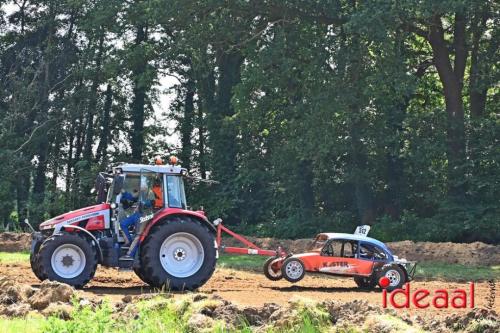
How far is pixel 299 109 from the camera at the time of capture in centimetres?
3072

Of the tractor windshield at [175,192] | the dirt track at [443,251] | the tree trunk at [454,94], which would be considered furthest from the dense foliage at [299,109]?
the tractor windshield at [175,192]

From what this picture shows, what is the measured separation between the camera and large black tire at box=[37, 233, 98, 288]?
14.9 m

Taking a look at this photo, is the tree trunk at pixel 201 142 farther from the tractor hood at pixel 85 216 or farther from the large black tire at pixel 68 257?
the large black tire at pixel 68 257

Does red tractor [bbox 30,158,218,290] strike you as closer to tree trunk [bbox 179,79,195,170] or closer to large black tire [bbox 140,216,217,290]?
large black tire [bbox 140,216,217,290]

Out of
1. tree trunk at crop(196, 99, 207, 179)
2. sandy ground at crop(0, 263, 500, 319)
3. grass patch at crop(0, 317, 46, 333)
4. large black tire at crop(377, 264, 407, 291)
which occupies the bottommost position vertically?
grass patch at crop(0, 317, 46, 333)

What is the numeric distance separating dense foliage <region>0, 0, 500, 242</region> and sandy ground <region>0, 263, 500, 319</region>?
1041cm

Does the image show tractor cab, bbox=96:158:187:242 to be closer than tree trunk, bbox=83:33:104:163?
Yes

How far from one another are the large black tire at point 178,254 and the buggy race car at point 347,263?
7.19 ft

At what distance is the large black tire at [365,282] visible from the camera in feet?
57.6

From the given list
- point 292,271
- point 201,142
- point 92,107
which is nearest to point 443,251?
point 292,271

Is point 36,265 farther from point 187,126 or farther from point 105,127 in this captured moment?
point 105,127

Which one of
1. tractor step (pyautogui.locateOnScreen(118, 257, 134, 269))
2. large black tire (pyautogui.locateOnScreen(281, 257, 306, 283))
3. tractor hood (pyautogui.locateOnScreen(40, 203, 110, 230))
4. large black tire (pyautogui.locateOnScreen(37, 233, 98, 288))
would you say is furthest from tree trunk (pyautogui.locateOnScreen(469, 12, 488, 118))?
large black tire (pyautogui.locateOnScreen(37, 233, 98, 288))

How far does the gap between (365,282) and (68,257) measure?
6.30 meters

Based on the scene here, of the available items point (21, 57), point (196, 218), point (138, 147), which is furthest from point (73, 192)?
point (196, 218)
